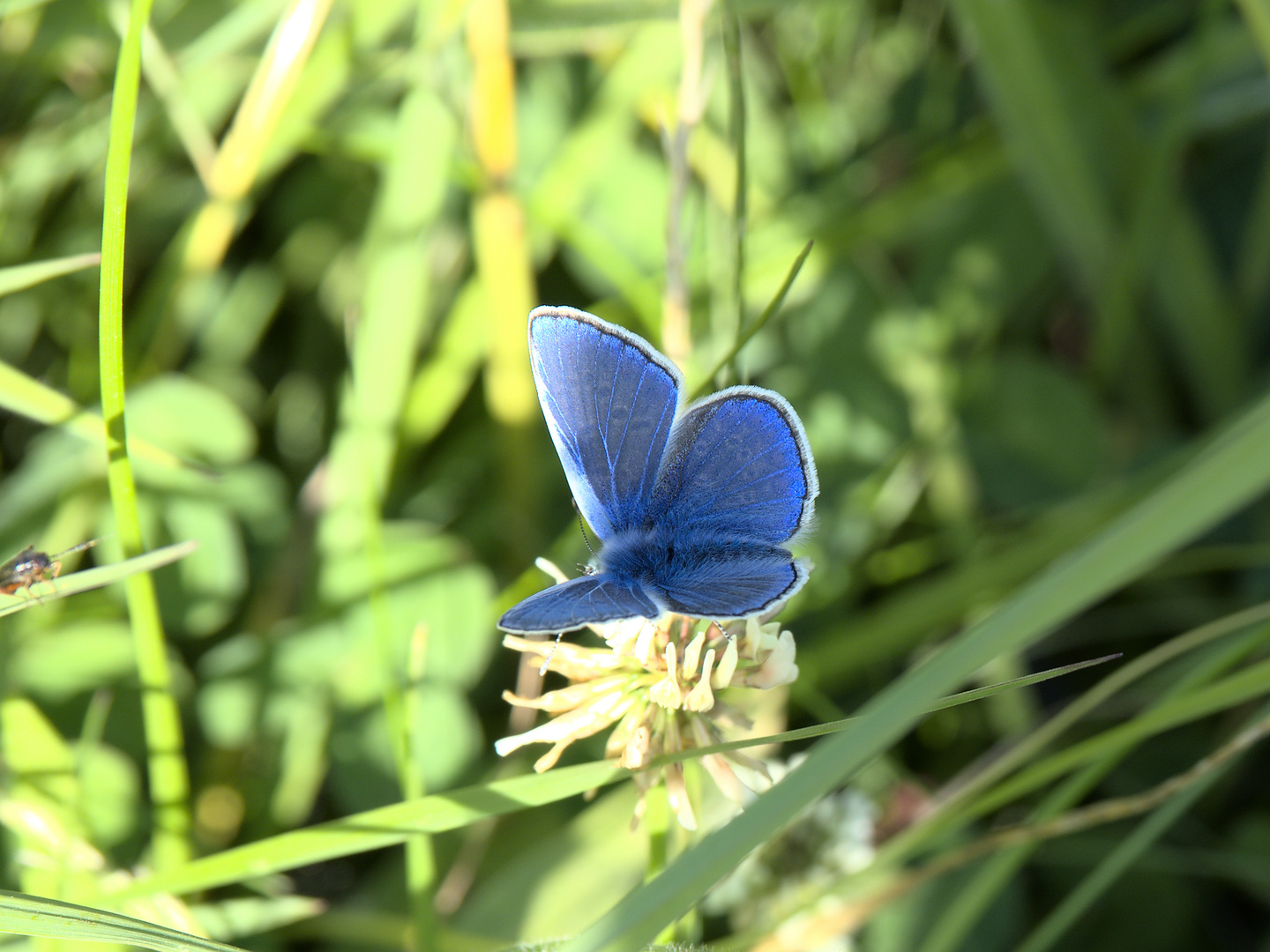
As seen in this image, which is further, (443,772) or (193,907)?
(443,772)

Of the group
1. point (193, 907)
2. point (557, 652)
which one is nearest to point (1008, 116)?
point (557, 652)

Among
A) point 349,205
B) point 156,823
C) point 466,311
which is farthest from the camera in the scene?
point 349,205

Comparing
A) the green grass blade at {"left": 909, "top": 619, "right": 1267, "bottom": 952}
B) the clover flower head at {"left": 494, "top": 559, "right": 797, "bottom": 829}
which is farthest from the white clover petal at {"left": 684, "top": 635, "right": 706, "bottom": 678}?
the green grass blade at {"left": 909, "top": 619, "right": 1267, "bottom": 952}

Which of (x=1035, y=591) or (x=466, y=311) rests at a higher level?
(x=466, y=311)

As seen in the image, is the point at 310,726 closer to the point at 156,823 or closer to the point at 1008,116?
the point at 156,823

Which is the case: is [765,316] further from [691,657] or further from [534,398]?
[534,398]

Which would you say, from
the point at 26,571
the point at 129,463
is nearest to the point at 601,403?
the point at 129,463

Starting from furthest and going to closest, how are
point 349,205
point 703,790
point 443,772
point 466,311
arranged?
point 349,205 < point 466,311 < point 443,772 < point 703,790
